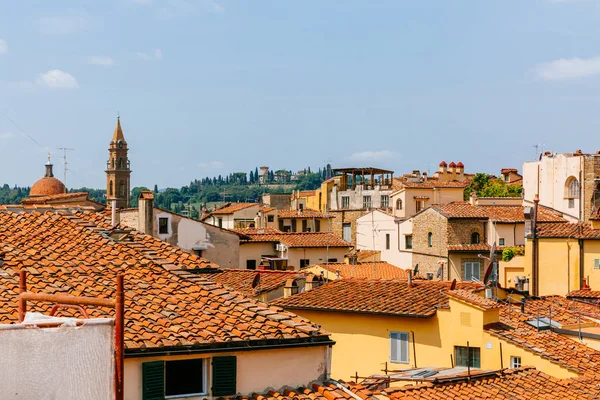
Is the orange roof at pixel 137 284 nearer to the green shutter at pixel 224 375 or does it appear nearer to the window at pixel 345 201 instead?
the green shutter at pixel 224 375

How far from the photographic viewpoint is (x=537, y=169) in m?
62.8

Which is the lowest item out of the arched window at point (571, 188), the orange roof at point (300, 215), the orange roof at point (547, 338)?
the orange roof at point (547, 338)

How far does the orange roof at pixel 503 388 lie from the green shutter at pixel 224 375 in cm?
480

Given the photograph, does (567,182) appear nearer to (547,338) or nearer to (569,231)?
(569,231)

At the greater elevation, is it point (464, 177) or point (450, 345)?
point (464, 177)

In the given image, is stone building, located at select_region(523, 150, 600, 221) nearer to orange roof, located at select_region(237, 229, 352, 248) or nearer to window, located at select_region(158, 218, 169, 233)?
orange roof, located at select_region(237, 229, 352, 248)

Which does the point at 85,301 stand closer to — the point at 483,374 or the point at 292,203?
the point at 483,374

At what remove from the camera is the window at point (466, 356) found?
70.1ft

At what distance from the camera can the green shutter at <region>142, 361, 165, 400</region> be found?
10719mm

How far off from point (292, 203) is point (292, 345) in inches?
3325

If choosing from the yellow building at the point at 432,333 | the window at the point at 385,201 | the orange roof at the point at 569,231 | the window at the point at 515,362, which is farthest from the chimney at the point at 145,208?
the window at the point at 385,201

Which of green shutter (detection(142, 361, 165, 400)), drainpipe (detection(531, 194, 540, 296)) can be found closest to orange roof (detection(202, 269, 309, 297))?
drainpipe (detection(531, 194, 540, 296))

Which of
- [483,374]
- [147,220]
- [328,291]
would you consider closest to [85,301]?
[483,374]

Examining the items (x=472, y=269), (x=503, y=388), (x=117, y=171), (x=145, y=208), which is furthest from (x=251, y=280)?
(x=117, y=171)
